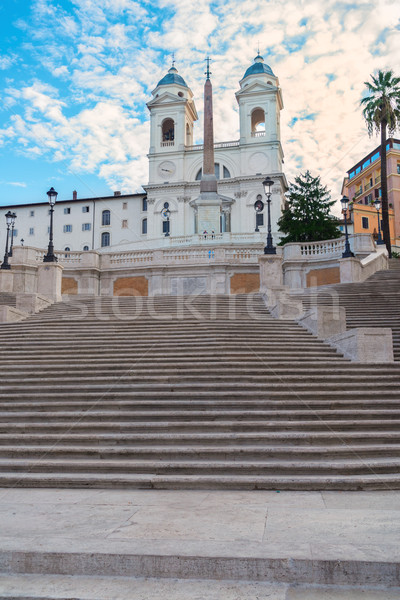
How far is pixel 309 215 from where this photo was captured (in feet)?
127

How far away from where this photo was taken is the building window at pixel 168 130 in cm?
7638

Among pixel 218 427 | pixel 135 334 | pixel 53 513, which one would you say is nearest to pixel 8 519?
pixel 53 513

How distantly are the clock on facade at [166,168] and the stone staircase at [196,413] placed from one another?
6105 centimetres

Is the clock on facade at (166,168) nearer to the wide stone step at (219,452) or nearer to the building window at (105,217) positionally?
the building window at (105,217)

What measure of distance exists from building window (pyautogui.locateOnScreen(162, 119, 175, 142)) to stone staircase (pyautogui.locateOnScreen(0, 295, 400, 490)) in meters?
66.2

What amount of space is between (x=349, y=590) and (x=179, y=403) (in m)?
5.69

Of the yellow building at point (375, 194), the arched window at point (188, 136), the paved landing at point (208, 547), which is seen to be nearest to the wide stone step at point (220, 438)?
the paved landing at point (208, 547)

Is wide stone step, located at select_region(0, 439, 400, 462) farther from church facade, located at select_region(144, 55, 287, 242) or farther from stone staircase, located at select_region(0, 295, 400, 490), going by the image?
church facade, located at select_region(144, 55, 287, 242)

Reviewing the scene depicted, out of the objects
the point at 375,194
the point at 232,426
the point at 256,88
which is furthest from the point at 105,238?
the point at 232,426

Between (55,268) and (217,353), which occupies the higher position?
(55,268)

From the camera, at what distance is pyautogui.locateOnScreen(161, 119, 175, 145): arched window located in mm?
76312

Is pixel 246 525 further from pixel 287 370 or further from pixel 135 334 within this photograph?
pixel 135 334

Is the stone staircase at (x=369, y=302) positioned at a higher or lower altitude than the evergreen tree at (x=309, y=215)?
lower

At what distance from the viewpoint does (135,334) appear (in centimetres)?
1490
